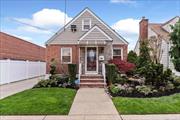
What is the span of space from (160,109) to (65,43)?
15647mm

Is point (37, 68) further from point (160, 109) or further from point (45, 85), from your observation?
point (160, 109)

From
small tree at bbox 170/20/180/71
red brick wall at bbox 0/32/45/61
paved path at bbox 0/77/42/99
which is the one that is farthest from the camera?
red brick wall at bbox 0/32/45/61

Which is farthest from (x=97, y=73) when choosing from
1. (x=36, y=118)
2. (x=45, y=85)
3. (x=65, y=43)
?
(x=36, y=118)

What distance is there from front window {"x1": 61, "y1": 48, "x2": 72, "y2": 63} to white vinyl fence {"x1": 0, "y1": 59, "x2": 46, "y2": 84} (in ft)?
14.4

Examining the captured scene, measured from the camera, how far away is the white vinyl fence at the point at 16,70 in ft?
80.0

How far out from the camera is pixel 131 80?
21.9 meters

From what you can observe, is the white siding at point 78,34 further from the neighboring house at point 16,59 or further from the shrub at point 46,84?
the shrub at point 46,84

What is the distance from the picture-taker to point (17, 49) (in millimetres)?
31516

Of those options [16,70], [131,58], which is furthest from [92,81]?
[16,70]

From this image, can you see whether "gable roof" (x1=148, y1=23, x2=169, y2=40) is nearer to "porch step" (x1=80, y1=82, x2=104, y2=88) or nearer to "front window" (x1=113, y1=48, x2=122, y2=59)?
"front window" (x1=113, y1=48, x2=122, y2=59)

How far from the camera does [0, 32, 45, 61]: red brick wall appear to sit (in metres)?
26.4

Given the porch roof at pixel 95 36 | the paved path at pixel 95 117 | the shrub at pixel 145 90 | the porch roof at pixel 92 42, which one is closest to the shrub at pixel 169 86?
the shrub at pixel 145 90

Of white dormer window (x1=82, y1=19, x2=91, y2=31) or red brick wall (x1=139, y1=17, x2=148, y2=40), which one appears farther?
red brick wall (x1=139, y1=17, x2=148, y2=40)

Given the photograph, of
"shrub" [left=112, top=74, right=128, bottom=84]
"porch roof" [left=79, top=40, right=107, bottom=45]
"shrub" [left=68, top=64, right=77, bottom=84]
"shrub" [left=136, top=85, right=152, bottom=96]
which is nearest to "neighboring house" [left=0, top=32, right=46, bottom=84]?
"shrub" [left=68, top=64, right=77, bottom=84]
